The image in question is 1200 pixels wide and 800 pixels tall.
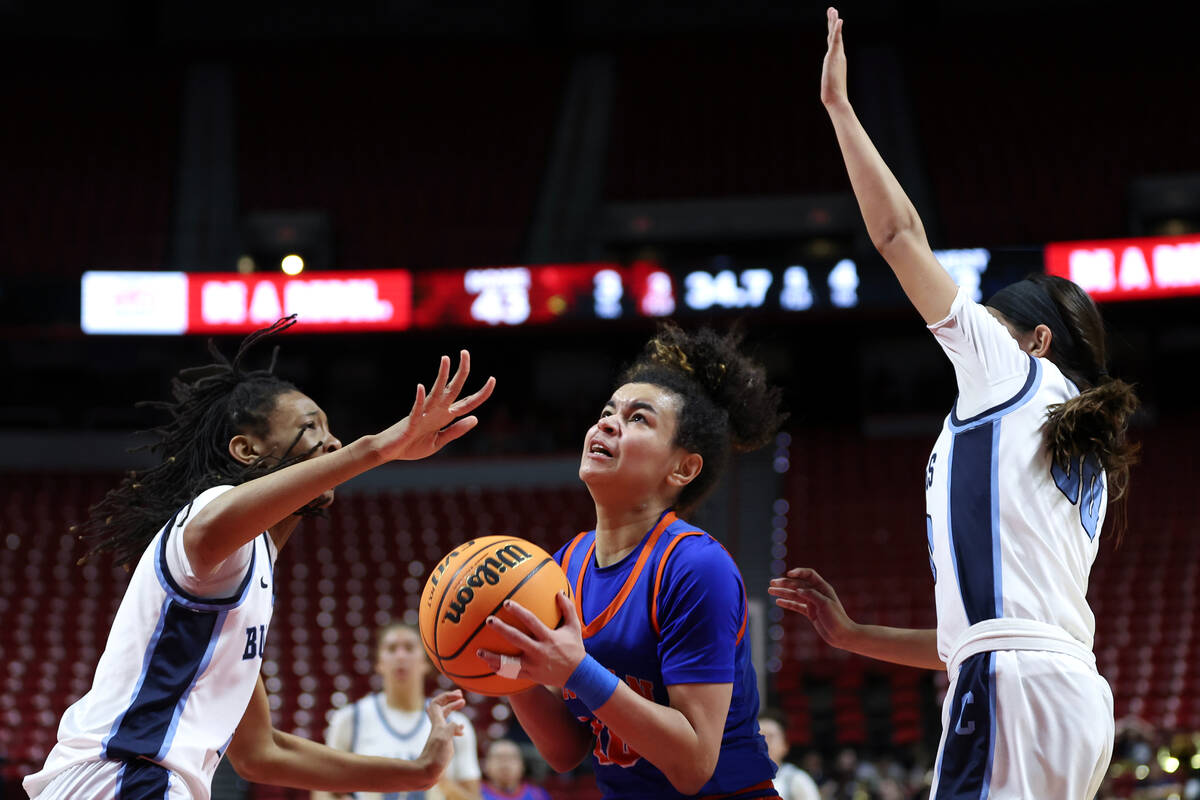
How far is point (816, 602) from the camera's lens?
3232mm

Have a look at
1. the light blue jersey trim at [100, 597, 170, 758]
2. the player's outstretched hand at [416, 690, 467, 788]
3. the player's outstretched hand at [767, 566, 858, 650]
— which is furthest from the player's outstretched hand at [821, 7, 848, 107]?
the light blue jersey trim at [100, 597, 170, 758]

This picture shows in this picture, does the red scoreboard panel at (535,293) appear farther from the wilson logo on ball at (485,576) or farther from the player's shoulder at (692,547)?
the wilson logo on ball at (485,576)

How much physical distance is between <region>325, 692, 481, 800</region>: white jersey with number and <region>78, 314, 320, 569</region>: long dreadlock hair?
2.56 m

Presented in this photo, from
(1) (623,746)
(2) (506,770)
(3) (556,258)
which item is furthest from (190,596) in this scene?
(3) (556,258)

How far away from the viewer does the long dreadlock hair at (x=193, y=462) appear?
3.15 metres

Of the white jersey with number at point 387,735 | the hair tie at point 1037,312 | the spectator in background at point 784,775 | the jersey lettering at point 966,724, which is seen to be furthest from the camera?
the spectator in background at point 784,775

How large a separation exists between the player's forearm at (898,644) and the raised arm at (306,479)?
49.4 inches

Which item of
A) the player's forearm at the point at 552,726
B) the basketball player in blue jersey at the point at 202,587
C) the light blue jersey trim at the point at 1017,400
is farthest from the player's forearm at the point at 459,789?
the light blue jersey trim at the point at 1017,400

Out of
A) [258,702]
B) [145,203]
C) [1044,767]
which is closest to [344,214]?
[145,203]

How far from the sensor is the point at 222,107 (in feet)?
63.2

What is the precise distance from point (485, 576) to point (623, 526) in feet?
1.44

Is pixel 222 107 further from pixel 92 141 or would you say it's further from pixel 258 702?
pixel 258 702

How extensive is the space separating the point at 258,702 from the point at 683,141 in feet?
52.0

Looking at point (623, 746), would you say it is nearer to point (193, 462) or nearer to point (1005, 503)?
point (1005, 503)
